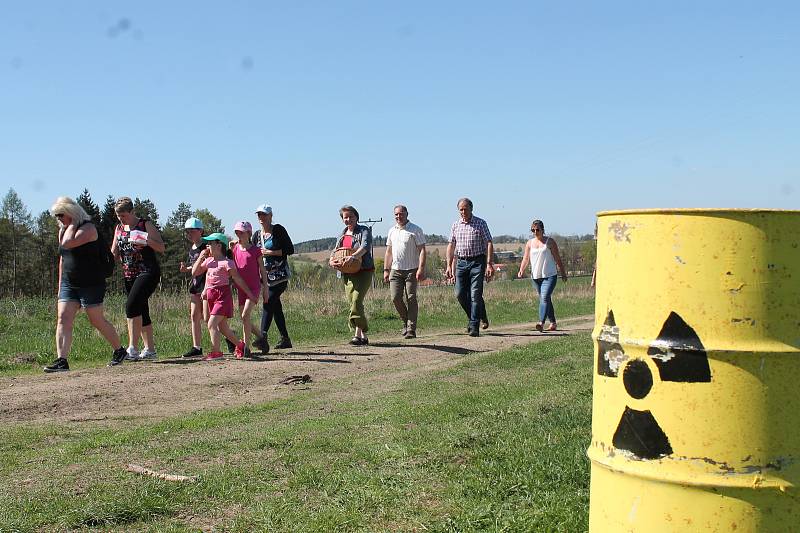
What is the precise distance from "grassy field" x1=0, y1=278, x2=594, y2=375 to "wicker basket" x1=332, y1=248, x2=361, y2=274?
219 centimetres

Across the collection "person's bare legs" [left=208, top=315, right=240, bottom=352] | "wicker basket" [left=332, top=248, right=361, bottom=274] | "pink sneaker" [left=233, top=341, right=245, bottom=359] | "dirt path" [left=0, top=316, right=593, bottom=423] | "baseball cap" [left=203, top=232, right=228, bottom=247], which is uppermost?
"baseball cap" [left=203, top=232, right=228, bottom=247]

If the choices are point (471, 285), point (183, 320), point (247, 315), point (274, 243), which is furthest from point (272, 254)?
point (183, 320)

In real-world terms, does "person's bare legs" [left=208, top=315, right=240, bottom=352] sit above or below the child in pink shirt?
below

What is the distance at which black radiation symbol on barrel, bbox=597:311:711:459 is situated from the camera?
2.87 meters

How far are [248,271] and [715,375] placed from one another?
32.9 ft

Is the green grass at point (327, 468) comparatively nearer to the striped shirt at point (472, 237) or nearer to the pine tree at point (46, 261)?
the striped shirt at point (472, 237)

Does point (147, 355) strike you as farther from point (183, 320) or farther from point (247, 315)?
point (183, 320)

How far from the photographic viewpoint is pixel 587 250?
7156 cm

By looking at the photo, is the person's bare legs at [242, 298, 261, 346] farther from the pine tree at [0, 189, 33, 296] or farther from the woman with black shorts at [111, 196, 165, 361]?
the pine tree at [0, 189, 33, 296]

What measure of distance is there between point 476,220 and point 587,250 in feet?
194

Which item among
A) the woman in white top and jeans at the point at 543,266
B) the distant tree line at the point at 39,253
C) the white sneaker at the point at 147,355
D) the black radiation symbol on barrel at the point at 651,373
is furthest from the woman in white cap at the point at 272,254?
the distant tree line at the point at 39,253

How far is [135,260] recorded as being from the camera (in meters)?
11.9

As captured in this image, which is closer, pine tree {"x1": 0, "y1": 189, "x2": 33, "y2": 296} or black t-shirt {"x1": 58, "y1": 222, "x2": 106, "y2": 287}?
black t-shirt {"x1": 58, "y1": 222, "x2": 106, "y2": 287}

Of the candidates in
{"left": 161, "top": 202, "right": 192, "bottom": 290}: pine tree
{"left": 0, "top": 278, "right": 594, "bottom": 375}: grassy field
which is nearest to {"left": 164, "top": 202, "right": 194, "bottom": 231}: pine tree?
{"left": 161, "top": 202, "right": 192, "bottom": 290}: pine tree
